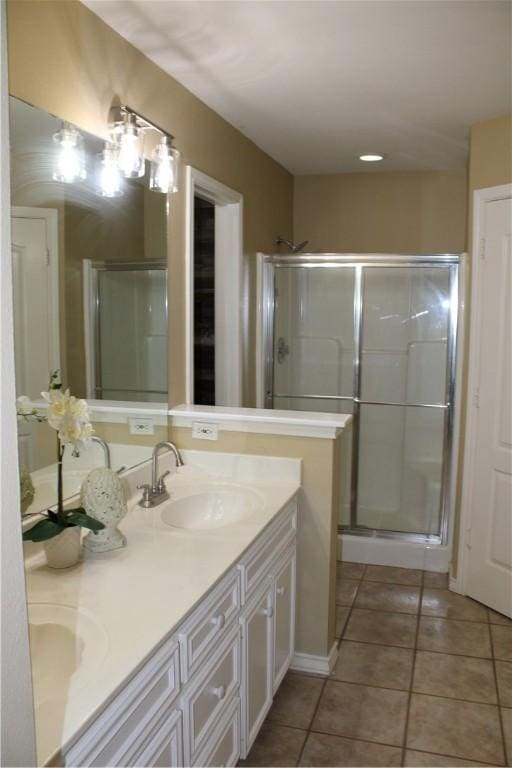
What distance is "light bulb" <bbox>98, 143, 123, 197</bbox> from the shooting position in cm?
216

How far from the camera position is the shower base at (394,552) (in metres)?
3.82

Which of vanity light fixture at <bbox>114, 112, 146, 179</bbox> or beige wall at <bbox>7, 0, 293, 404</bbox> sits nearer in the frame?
beige wall at <bbox>7, 0, 293, 404</bbox>

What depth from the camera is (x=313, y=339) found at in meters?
4.16

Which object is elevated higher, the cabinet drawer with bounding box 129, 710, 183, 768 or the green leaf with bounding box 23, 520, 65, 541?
the green leaf with bounding box 23, 520, 65, 541

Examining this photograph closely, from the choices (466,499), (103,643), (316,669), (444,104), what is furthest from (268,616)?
(444,104)

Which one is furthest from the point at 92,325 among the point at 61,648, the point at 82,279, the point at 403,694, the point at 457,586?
the point at 457,586

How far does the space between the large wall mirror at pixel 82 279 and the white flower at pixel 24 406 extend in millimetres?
17

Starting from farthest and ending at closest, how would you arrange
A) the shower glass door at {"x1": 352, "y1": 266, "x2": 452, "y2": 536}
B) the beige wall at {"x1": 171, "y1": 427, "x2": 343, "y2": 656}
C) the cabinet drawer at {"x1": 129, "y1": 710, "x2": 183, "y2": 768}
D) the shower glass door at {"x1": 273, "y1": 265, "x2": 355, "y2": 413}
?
the shower glass door at {"x1": 273, "y1": 265, "x2": 355, "y2": 413}, the shower glass door at {"x1": 352, "y1": 266, "x2": 452, "y2": 536}, the beige wall at {"x1": 171, "y1": 427, "x2": 343, "y2": 656}, the cabinet drawer at {"x1": 129, "y1": 710, "x2": 183, "y2": 768}

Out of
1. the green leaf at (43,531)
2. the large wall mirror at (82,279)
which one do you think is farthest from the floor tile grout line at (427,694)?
the green leaf at (43,531)

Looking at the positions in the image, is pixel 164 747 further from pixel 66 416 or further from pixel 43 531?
pixel 66 416

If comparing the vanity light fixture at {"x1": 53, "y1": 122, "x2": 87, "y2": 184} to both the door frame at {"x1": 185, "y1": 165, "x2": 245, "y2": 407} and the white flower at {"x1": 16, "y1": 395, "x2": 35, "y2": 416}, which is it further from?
the door frame at {"x1": 185, "y1": 165, "x2": 245, "y2": 407}

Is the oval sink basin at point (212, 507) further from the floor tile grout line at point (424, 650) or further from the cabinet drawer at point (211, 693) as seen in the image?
the floor tile grout line at point (424, 650)

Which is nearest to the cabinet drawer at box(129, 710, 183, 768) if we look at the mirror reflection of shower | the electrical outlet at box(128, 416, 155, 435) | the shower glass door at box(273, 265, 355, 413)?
the electrical outlet at box(128, 416, 155, 435)

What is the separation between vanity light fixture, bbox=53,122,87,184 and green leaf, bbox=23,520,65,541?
3.19ft
